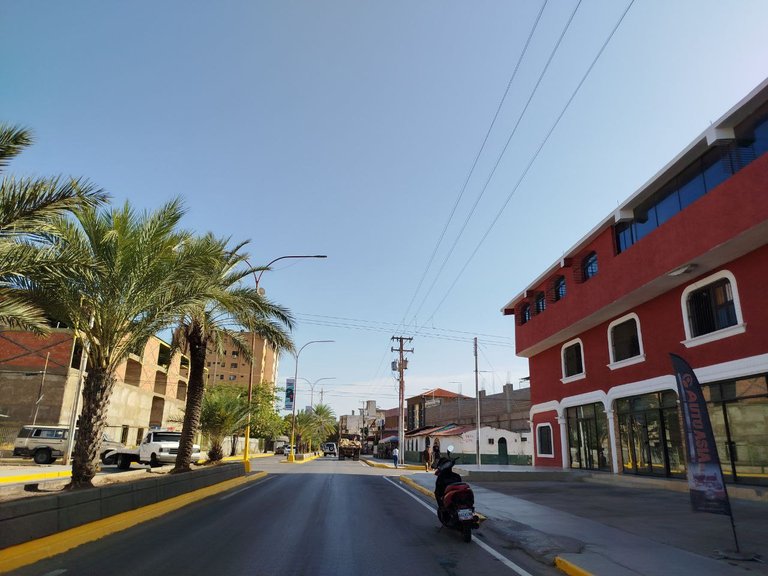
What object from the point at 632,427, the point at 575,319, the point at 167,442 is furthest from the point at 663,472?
the point at 167,442

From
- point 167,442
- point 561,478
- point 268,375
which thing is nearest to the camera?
point 561,478

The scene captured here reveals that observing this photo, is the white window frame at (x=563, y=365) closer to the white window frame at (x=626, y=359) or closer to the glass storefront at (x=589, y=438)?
the glass storefront at (x=589, y=438)

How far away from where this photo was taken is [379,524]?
1020cm

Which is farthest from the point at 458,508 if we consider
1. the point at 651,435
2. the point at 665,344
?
the point at 651,435

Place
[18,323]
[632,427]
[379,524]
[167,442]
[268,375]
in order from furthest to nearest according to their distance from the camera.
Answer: [268,375] < [167,442] < [632,427] < [18,323] < [379,524]

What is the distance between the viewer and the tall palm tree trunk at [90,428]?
10.5 meters

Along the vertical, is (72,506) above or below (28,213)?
below

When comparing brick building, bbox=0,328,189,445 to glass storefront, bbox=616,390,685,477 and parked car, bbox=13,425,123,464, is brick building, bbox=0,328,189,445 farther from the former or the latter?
glass storefront, bbox=616,390,685,477

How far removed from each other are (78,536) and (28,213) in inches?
208

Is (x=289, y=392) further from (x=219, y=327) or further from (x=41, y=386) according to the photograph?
(x=219, y=327)

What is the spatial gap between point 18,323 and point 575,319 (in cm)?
2027

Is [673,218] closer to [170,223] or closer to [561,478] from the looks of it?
[561,478]

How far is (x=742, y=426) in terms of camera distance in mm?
14539

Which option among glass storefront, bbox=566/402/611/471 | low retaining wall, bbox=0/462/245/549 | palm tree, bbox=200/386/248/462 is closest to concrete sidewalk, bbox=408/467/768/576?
glass storefront, bbox=566/402/611/471
